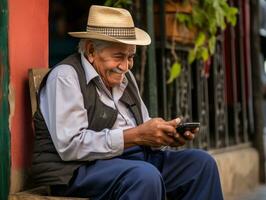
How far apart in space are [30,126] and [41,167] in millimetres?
423

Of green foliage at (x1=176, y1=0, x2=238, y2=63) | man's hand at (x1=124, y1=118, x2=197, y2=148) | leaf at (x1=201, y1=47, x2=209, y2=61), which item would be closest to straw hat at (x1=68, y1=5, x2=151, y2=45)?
man's hand at (x1=124, y1=118, x2=197, y2=148)

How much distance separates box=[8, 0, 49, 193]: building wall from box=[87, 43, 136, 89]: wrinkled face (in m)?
0.40

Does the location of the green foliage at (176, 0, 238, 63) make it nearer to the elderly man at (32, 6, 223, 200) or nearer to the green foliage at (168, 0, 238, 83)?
the green foliage at (168, 0, 238, 83)

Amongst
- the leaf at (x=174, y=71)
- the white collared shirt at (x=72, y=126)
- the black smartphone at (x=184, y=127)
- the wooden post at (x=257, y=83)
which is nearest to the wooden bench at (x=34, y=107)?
the white collared shirt at (x=72, y=126)

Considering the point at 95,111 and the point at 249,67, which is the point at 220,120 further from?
the point at 95,111

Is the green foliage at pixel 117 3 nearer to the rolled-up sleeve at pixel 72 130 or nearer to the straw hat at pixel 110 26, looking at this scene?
the straw hat at pixel 110 26

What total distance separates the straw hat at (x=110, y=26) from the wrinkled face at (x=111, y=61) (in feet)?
0.16

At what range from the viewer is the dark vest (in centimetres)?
321

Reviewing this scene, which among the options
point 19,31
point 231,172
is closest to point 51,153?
point 19,31

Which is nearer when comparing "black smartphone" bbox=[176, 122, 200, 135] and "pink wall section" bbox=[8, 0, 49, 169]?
"black smartphone" bbox=[176, 122, 200, 135]

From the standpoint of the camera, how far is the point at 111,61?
11.0ft

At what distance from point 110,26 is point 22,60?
53 centimetres

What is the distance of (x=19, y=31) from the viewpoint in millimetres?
3553

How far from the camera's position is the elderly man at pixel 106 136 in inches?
123
